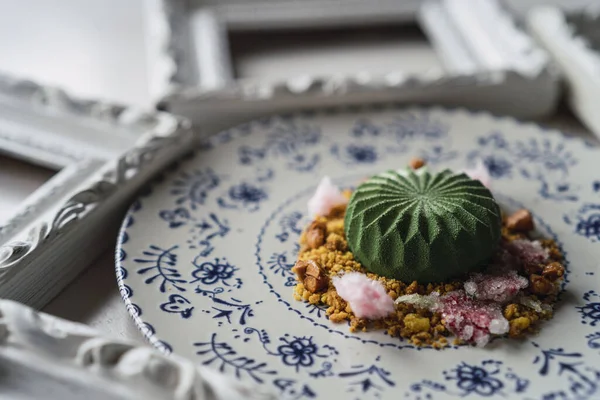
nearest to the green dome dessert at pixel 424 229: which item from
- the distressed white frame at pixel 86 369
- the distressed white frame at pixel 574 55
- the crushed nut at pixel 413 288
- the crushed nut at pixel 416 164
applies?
the crushed nut at pixel 413 288

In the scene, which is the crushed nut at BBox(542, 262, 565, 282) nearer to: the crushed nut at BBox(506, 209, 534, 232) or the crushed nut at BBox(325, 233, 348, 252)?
the crushed nut at BBox(506, 209, 534, 232)

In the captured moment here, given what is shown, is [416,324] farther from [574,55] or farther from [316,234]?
[574,55]

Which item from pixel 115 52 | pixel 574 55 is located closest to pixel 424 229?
pixel 574 55

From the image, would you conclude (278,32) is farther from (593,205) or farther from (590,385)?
(590,385)

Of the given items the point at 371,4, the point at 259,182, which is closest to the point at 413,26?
the point at 371,4

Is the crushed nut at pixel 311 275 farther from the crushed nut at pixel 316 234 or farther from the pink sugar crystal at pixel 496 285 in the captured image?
the pink sugar crystal at pixel 496 285

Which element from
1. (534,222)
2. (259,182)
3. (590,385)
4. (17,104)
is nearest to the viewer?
(590,385)

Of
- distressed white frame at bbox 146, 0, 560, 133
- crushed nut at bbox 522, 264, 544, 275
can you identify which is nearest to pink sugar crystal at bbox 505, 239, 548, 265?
crushed nut at bbox 522, 264, 544, 275
